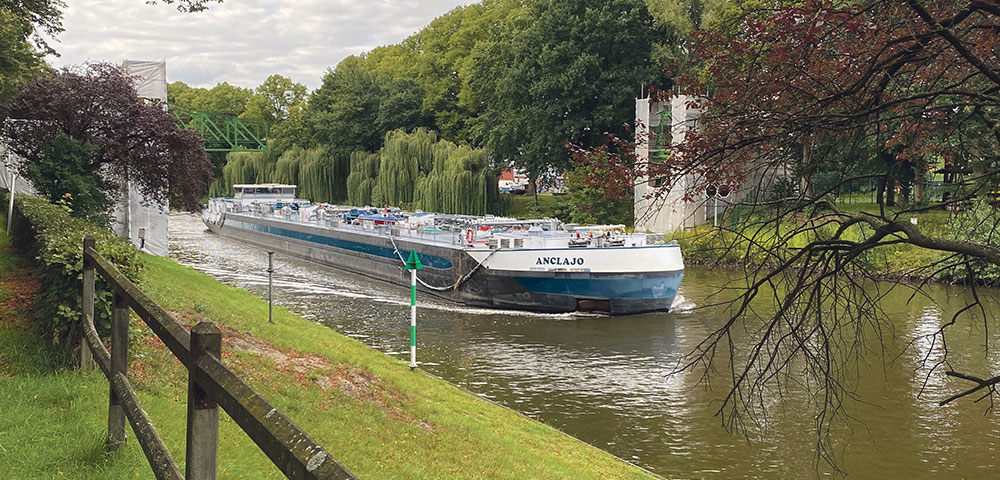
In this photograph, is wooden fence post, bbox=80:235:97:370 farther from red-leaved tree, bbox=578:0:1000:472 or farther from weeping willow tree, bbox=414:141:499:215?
weeping willow tree, bbox=414:141:499:215

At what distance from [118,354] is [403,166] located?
45.6 meters

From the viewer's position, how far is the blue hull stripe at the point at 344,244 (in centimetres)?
2749

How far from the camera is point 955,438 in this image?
40.8ft

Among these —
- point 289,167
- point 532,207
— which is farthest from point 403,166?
point 289,167

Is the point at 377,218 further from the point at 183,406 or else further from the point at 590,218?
the point at 183,406

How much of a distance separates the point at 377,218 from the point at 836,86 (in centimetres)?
3021

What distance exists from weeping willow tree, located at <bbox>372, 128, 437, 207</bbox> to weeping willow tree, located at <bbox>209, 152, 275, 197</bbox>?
18.8 metres

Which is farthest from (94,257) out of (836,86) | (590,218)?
(590,218)

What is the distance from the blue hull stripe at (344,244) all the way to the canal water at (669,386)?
4.84 feet

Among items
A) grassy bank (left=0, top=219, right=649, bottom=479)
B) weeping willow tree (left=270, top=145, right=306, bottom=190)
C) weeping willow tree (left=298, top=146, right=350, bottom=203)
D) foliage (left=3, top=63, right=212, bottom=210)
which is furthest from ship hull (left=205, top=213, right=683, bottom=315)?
weeping willow tree (left=270, top=145, right=306, bottom=190)

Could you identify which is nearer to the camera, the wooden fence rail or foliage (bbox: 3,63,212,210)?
the wooden fence rail

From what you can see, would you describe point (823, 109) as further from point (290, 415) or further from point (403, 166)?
point (403, 166)

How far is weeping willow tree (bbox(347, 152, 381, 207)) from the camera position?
53.2 meters

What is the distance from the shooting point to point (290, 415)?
7793 mm
